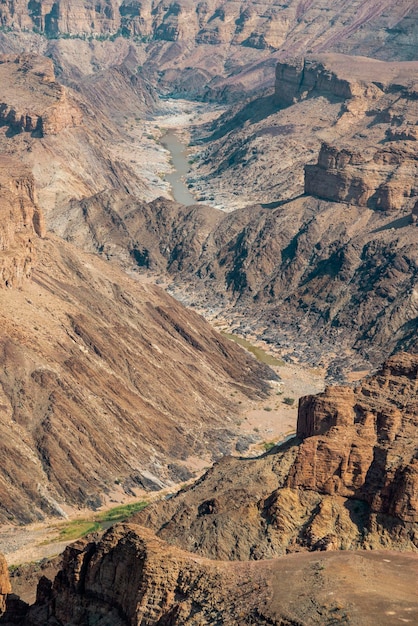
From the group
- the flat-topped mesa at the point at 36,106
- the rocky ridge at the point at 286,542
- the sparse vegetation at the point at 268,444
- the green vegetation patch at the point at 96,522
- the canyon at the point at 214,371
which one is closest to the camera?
the rocky ridge at the point at 286,542

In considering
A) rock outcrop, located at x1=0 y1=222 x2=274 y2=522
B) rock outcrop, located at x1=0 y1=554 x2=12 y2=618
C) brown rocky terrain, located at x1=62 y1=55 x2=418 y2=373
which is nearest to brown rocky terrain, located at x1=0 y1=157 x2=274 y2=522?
rock outcrop, located at x1=0 y1=222 x2=274 y2=522

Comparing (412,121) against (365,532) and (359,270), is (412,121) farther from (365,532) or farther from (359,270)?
(365,532)

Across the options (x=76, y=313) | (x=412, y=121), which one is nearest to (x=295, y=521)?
(x=76, y=313)

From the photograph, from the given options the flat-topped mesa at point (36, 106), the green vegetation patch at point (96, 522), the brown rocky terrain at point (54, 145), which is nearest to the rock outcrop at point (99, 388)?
the green vegetation patch at point (96, 522)

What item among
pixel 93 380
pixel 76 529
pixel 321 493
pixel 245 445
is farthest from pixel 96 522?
pixel 321 493

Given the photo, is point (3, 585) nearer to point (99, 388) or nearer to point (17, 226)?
point (99, 388)

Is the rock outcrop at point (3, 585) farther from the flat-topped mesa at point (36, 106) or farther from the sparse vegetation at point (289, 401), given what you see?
the flat-topped mesa at point (36, 106)
